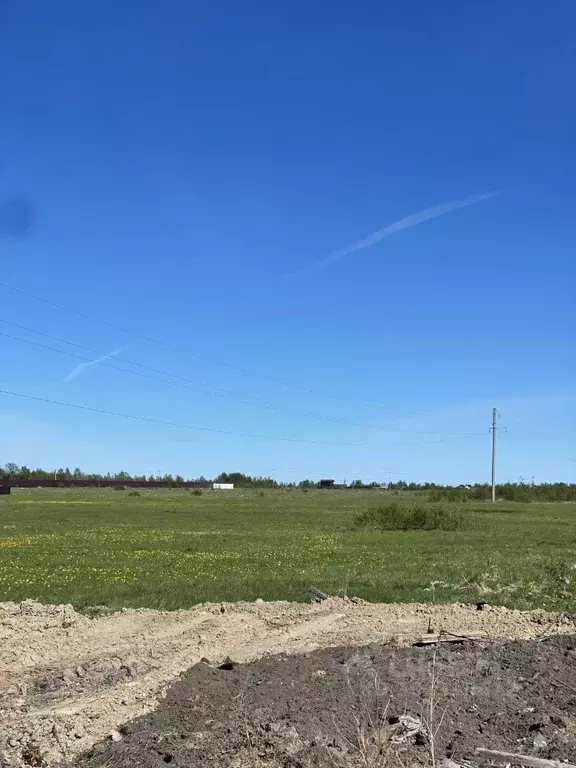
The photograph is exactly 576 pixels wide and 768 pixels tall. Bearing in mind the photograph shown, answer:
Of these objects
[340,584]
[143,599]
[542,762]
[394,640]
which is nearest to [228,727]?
[542,762]

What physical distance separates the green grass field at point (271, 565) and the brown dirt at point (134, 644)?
161 cm

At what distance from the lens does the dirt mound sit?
5773mm

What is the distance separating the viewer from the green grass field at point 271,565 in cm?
1459


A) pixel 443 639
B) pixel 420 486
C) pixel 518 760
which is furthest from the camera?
pixel 420 486

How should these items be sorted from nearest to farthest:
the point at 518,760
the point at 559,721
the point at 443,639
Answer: the point at 518,760
the point at 559,721
the point at 443,639

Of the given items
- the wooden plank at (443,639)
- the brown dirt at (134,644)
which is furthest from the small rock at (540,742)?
the wooden plank at (443,639)

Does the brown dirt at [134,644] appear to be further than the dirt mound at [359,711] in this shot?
Yes

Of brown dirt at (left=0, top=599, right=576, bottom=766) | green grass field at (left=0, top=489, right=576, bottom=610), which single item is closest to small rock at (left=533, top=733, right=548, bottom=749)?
brown dirt at (left=0, top=599, right=576, bottom=766)

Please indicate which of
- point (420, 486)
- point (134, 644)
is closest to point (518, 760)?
point (134, 644)

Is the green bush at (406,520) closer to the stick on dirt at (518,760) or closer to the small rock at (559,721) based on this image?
the small rock at (559,721)

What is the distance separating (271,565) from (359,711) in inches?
526

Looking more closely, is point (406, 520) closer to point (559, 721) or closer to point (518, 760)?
point (559, 721)

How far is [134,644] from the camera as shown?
383 inches

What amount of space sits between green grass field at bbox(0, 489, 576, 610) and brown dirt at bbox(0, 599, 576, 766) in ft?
5.29
